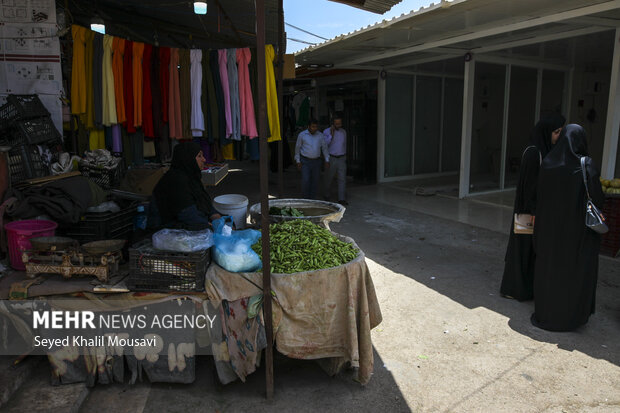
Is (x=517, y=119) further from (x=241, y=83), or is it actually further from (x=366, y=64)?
(x=241, y=83)

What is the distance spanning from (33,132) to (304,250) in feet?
10.5

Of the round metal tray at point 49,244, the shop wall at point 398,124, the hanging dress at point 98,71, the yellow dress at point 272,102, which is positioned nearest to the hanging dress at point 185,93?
the hanging dress at point 98,71

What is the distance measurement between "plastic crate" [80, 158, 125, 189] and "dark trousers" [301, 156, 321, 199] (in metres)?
4.62

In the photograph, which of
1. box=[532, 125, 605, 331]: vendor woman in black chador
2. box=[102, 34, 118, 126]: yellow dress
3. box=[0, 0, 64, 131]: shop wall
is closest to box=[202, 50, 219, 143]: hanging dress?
box=[102, 34, 118, 126]: yellow dress

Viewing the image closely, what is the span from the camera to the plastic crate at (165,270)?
2.90 meters

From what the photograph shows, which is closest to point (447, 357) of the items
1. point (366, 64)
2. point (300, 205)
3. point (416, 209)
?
point (300, 205)

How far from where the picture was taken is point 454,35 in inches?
296

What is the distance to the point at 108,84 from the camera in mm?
4922

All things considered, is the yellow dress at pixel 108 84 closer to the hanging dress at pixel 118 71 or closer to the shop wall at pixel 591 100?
the hanging dress at pixel 118 71

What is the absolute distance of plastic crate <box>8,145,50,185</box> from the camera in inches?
163

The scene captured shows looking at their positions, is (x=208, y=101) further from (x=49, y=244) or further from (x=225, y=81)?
(x=49, y=244)

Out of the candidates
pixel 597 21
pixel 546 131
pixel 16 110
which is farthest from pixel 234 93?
pixel 597 21

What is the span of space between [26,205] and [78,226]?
1.41 ft

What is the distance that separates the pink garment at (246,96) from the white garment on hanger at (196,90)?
48cm
